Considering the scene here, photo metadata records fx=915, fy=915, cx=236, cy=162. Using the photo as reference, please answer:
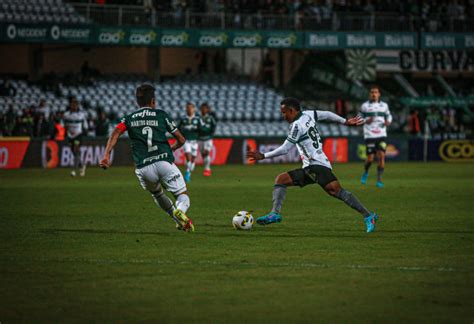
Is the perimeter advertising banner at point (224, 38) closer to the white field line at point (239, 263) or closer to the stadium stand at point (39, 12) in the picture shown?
the stadium stand at point (39, 12)

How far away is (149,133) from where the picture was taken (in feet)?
42.0

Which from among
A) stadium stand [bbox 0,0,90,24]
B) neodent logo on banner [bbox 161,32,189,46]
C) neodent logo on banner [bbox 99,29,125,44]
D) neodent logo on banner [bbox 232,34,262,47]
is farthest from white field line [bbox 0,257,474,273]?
neodent logo on banner [bbox 232,34,262,47]

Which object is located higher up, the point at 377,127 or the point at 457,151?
the point at 377,127

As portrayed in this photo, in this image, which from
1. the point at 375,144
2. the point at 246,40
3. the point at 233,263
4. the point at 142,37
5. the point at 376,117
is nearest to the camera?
the point at 233,263

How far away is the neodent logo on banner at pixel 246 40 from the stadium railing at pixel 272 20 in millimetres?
492

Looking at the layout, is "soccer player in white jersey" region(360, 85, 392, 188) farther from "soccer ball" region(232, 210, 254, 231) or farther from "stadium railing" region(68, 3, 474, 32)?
"stadium railing" region(68, 3, 474, 32)

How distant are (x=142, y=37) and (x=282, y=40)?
22.2 ft

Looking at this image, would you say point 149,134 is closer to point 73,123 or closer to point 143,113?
point 143,113

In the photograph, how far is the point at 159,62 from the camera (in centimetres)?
4641

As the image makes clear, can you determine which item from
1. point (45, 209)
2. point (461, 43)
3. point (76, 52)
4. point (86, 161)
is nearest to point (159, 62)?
point (76, 52)

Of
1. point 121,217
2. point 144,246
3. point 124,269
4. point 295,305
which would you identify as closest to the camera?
point 295,305

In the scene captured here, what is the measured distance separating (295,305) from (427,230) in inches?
244

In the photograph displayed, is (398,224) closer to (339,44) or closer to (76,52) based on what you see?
(339,44)

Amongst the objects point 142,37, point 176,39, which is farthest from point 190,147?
point 176,39
